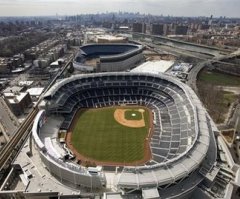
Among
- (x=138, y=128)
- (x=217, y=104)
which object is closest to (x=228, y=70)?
(x=217, y=104)

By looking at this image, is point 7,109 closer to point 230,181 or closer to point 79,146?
point 79,146

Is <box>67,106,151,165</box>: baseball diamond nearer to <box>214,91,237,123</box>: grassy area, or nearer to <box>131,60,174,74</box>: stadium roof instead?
<box>214,91,237,123</box>: grassy area

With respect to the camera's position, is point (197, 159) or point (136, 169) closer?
point (136, 169)

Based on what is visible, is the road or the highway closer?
the road

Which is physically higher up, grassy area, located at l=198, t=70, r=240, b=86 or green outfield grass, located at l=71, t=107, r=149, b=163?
grassy area, located at l=198, t=70, r=240, b=86

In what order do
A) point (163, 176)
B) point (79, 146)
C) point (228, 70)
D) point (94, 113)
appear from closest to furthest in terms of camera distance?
1. point (163, 176)
2. point (79, 146)
3. point (94, 113)
4. point (228, 70)

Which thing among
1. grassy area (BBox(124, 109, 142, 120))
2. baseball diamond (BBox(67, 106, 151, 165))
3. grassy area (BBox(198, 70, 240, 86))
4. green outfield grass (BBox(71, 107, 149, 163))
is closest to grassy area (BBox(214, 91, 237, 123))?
grassy area (BBox(198, 70, 240, 86))

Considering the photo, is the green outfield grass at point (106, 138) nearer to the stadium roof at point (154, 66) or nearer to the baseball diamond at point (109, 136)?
the baseball diamond at point (109, 136)
